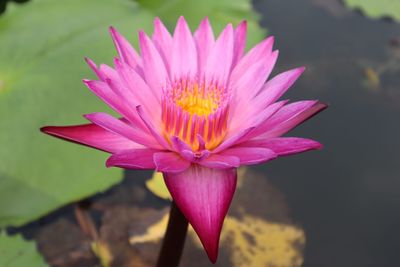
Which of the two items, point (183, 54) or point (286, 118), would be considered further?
point (183, 54)

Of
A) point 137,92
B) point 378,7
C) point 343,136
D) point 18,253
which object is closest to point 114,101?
point 137,92

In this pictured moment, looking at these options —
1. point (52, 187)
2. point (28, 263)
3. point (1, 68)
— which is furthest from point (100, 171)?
point (1, 68)

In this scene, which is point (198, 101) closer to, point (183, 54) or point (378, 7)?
point (183, 54)

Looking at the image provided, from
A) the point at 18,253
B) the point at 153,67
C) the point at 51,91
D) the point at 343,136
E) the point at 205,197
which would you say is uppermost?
the point at 153,67

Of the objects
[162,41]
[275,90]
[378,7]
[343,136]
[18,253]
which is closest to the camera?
[275,90]

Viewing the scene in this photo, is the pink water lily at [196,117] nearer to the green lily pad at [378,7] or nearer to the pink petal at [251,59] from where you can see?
the pink petal at [251,59]

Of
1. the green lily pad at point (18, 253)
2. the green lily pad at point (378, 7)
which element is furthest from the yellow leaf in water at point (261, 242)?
the green lily pad at point (378, 7)

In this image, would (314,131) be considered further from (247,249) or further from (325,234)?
(247,249)
